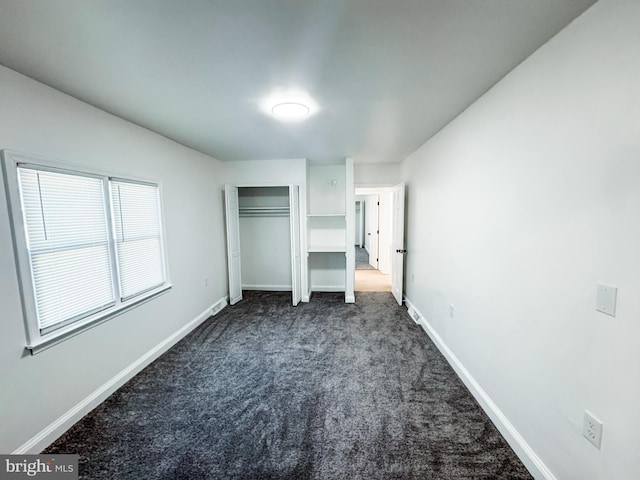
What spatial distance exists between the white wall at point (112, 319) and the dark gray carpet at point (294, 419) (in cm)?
27

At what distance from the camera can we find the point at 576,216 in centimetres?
118

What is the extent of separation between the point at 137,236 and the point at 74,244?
2.01 feet

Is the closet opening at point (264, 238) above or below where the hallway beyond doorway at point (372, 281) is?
above

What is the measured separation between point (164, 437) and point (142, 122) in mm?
2613

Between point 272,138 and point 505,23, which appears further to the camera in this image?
point 272,138

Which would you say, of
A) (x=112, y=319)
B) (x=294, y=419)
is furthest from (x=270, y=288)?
(x=294, y=419)

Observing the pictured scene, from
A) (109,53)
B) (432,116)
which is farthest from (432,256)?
(109,53)

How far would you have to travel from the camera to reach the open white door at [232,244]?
407cm

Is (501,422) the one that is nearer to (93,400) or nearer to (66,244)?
(93,400)

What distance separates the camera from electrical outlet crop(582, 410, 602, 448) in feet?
3.57

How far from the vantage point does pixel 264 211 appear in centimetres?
479

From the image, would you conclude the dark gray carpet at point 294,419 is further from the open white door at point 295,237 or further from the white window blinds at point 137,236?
the open white door at point 295,237

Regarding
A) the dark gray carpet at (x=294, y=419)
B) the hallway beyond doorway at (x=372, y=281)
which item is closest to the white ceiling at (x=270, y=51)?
the dark gray carpet at (x=294, y=419)

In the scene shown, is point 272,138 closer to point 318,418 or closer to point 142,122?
point 142,122
